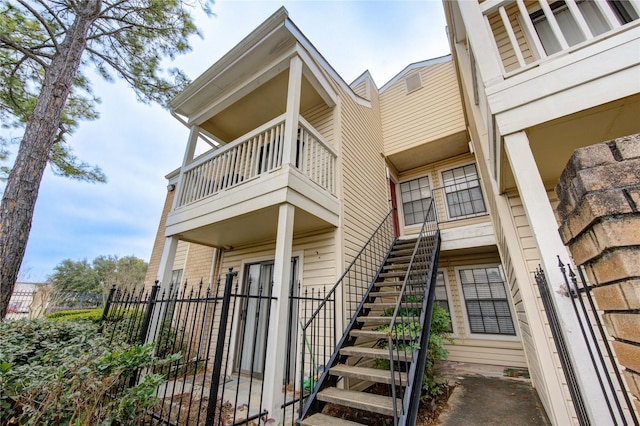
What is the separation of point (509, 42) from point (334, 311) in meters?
5.16

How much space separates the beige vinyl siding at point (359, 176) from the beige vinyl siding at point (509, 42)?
3.20 meters

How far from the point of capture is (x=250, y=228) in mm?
5141

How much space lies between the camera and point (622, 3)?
3340 millimetres

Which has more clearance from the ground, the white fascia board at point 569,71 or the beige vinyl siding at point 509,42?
the beige vinyl siding at point 509,42

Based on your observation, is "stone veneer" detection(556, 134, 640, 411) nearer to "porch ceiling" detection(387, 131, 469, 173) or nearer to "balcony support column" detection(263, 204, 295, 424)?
"balcony support column" detection(263, 204, 295, 424)

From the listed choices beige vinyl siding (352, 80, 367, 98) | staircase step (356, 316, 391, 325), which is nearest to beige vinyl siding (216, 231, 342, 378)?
staircase step (356, 316, 391, 325)

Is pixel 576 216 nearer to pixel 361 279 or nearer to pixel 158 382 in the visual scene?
pixel 158 382

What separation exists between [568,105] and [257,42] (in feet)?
15.9

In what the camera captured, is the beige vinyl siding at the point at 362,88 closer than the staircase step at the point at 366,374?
No

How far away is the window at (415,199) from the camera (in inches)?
316

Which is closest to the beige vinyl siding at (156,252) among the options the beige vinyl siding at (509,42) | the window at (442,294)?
the window at (442,294)

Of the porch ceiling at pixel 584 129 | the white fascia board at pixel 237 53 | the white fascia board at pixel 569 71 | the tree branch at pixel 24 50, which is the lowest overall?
the porch ceiling at pixel 584 129

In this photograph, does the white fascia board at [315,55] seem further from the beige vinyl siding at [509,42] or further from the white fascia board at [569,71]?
the white fascia board at [569,71]

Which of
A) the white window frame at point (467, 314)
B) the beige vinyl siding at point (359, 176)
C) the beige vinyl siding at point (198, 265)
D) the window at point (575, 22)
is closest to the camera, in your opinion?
the window at point (575, 22)
